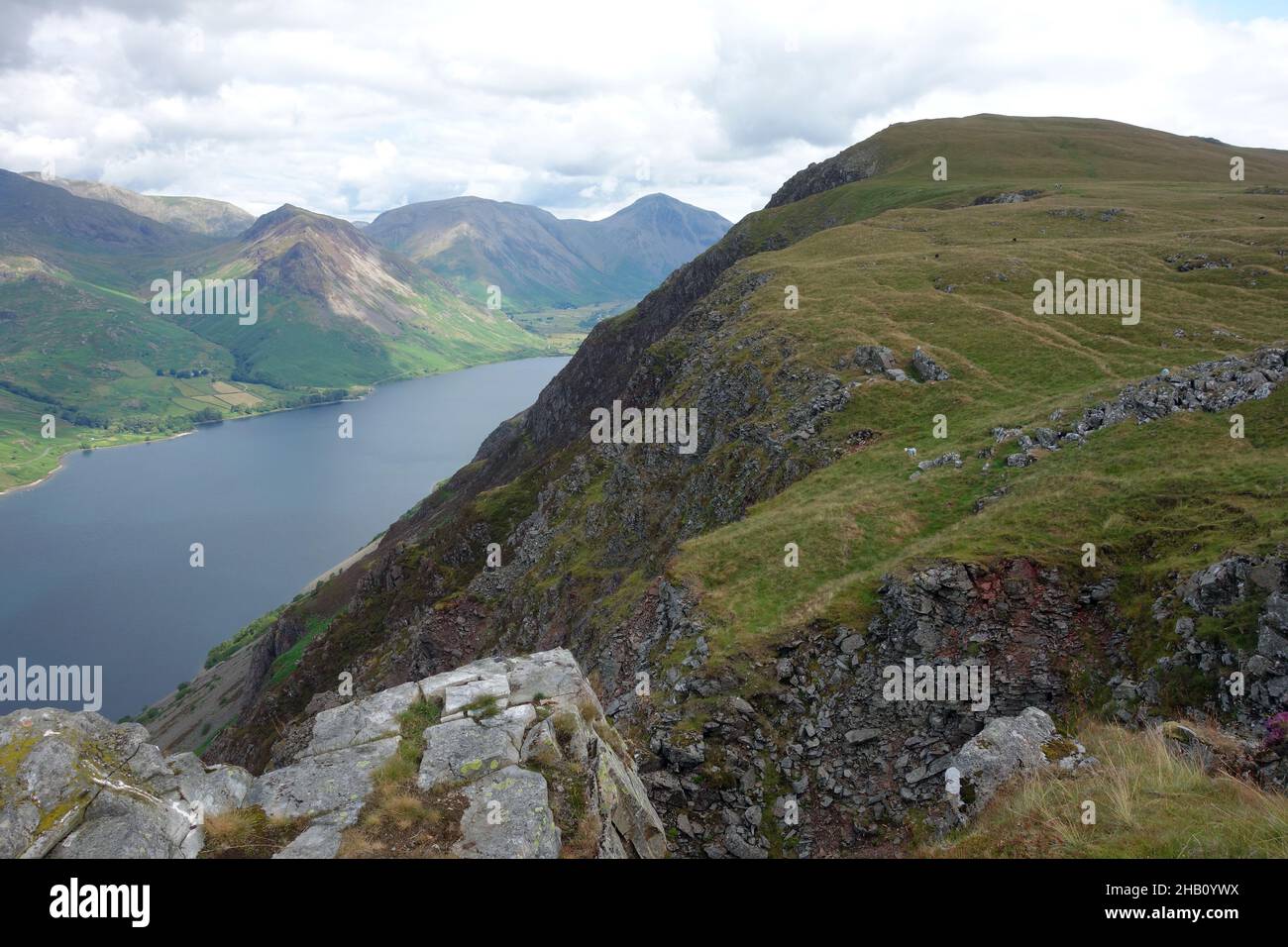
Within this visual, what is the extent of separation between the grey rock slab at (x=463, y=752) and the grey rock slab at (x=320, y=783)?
0.93 m

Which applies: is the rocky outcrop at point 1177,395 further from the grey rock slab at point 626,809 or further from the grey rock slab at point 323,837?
the grey rock slab at point 323,837

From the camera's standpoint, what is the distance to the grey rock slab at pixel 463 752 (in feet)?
43.2

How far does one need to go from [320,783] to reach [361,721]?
2.27 m

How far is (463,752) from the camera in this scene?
13875 millimetres

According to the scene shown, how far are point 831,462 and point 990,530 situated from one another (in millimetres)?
14193

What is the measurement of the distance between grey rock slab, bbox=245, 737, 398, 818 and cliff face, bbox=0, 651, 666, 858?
28mm

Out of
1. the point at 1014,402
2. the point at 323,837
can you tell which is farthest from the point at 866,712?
the point at 1014,402

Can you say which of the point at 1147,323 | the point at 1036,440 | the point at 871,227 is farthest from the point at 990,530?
the point at 871,227

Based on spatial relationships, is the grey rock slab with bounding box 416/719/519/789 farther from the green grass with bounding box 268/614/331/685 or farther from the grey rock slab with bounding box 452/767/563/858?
the green grass with bounding box 268/614/331/685

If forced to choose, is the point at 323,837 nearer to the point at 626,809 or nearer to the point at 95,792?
the point at 95,792

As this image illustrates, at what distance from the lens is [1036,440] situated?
30969mm

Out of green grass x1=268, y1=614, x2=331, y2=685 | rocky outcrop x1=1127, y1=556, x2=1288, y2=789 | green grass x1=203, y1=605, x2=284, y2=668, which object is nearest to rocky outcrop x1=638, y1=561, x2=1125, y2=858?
rocky outcrop x1=1127, y1=556, x2=1288, y2=789

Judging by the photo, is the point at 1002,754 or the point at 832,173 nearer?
the point at 1002,754

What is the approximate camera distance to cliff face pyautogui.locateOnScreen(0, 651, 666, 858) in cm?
1073
